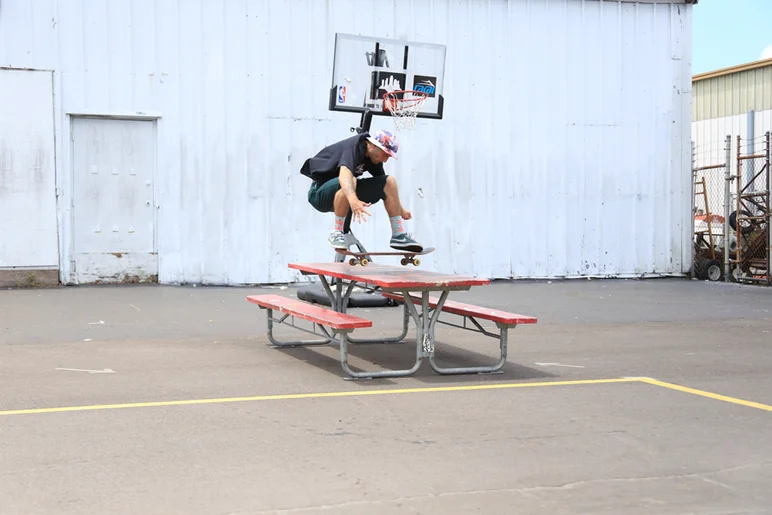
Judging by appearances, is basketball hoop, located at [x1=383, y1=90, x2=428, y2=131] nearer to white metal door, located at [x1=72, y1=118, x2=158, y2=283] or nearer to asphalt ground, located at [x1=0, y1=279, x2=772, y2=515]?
asphalt ground, located at [x1=0, y1=279, x2=772, y2=515]

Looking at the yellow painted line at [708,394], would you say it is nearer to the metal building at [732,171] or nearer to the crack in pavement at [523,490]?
the crack in pavement at [523,490]

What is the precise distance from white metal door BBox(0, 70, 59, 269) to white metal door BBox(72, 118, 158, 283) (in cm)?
43

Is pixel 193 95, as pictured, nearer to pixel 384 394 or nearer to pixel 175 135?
pixel 175 135

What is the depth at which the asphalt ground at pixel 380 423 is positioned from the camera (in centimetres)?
467

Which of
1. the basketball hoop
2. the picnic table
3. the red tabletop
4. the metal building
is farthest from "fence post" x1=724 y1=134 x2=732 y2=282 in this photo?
the red tabletop

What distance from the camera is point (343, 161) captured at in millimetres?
9578

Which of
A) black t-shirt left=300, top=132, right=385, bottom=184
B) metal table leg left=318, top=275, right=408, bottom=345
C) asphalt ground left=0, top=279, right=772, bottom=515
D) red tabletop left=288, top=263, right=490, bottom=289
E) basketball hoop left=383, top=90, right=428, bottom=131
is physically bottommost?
asphalt ground left=0, top=279, right=772, bottom=515

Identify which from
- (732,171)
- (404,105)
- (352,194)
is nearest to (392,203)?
(352,194)

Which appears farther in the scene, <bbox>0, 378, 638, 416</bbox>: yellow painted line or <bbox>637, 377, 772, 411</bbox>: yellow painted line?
<bbox>637, 377, 772, 411</bbox>: yellow painted line

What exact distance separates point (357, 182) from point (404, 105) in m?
4.41

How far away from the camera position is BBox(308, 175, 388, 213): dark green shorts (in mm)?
10130

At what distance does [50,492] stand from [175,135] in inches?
486

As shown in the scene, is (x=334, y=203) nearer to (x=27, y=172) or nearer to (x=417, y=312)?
(x=417, y=312)

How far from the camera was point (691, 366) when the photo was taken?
877 cm
